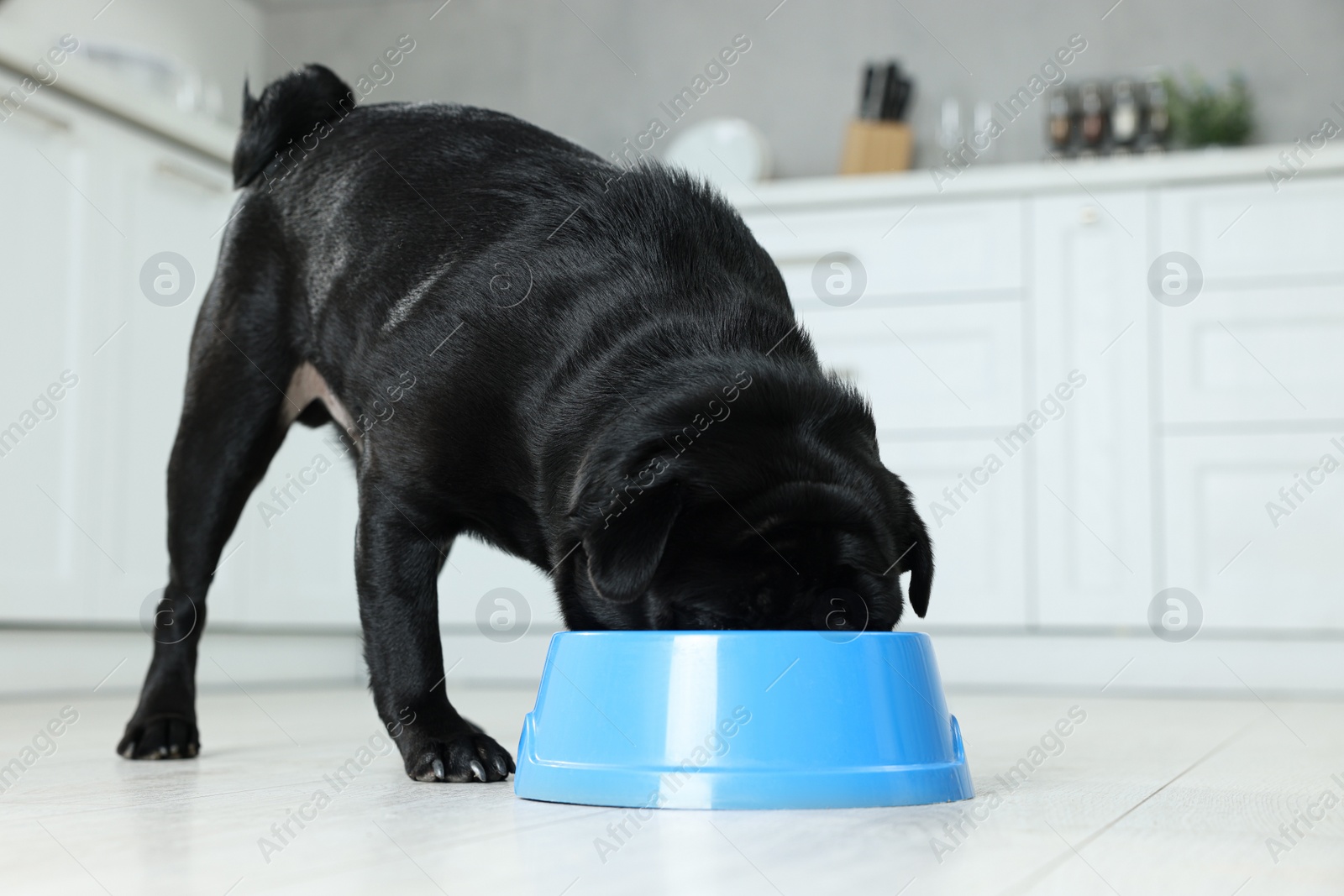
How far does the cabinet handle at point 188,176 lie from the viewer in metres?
3.17

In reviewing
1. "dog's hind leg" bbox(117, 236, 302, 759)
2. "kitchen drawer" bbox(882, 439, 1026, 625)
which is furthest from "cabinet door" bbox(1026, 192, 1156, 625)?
"dog's hind leg" bbox(117, 236, 302, 759)

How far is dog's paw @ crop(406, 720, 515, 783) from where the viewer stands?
149 centimetres

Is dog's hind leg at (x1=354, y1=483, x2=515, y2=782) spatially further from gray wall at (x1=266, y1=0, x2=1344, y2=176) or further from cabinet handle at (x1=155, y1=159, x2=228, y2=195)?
gray wall at (x1=266, y1=0, x2=1344, y2=176)

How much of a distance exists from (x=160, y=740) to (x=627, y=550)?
900mm

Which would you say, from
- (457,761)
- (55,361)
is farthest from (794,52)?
(457,761)

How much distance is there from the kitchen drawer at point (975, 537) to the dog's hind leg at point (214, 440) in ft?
6.42

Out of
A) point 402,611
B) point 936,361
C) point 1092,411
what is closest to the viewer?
point 402,611

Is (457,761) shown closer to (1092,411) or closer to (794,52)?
(1092,411)

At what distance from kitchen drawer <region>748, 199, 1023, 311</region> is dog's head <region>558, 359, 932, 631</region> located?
2.40m

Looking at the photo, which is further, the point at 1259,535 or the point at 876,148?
the point at 876,148

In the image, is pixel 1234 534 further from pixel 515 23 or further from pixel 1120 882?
pixel 515 23

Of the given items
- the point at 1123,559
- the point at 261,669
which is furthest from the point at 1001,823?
the point at 261,669

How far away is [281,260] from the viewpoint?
Answer: 191 centimetres

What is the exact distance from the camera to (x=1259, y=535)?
3.37m
